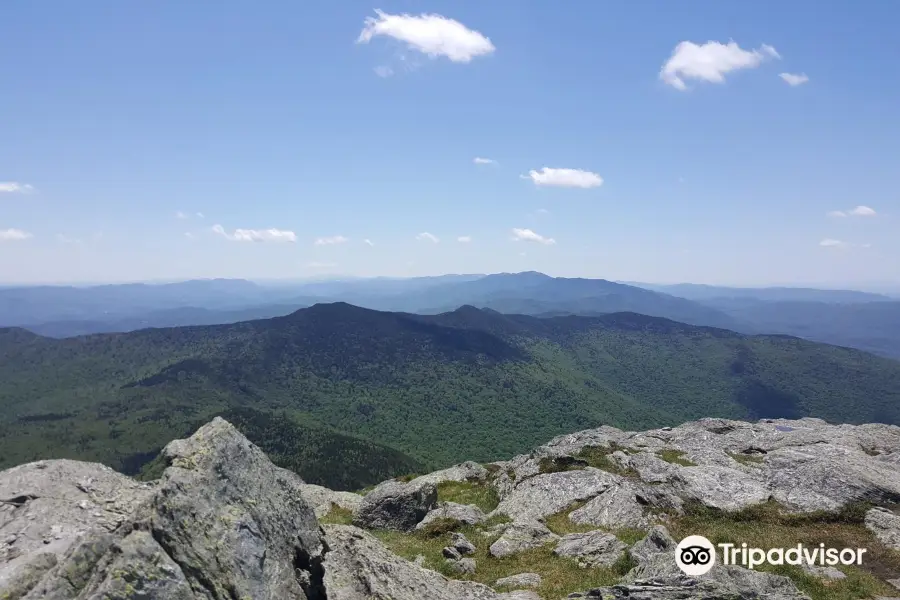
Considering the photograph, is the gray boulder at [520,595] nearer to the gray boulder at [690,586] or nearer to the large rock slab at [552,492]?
the gray boulder at [690,586]

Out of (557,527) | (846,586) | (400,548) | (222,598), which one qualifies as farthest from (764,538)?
(222,598)

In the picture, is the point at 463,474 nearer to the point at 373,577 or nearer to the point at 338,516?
the point at 338,516

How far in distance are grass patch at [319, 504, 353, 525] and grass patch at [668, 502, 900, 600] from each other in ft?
104

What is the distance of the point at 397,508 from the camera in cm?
4753

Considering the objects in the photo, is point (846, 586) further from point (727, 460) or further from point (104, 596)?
point (104, 596)

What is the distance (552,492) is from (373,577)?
1181 inches

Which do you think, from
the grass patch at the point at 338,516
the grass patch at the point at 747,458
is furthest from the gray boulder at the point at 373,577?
the grass patch at the point at 747,458

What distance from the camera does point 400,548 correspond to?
36062 millimetres

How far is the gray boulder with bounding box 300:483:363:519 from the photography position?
55000 mm

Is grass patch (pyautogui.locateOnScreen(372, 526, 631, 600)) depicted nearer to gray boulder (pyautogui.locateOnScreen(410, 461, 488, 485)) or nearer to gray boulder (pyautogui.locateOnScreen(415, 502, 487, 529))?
gray boulder (pyautogui.locateOnScreen(415, 502, 487, 529))

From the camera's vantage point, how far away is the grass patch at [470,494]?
2025 inches

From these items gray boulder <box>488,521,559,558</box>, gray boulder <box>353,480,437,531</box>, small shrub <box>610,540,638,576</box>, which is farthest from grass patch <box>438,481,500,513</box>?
small shrub <box>610,540,638,576</box>

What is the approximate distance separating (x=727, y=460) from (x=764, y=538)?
60.7 feet

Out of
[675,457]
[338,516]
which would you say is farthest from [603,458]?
[338,516]
